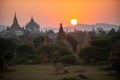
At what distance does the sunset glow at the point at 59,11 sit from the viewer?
506cm

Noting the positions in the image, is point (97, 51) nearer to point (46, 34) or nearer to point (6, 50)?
point (46, 34)

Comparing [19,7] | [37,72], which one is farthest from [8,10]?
[37,72]

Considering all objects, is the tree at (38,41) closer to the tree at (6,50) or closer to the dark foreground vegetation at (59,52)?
the dark foreground vegetation at (59,52)

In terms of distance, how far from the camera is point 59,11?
17.1 feet

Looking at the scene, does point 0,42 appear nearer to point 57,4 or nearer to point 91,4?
point 57,4

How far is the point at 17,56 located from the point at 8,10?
808 millimetres

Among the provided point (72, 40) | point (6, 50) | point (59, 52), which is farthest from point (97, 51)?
point (6, 50)

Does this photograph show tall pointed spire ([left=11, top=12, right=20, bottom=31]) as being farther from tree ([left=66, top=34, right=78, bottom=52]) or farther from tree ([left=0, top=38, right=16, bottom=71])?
tree ([left=66, top=34, right=78, bottom=52])

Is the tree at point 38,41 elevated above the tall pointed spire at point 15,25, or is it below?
below

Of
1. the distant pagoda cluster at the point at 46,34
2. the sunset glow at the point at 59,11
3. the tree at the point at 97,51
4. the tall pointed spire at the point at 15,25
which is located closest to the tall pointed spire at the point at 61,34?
the distant pagoda cluster at the point at 46,34

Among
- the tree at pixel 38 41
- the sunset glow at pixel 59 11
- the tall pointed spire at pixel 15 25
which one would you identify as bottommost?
the tree at pixel 38 41

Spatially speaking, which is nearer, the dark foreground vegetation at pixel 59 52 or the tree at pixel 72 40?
the dark foreground vegetation at pixel 59 52

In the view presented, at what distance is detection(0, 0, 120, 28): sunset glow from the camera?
506 centimetres

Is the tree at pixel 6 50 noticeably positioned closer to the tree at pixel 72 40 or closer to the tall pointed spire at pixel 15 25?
the tall pointed spire at pixel 15 25
